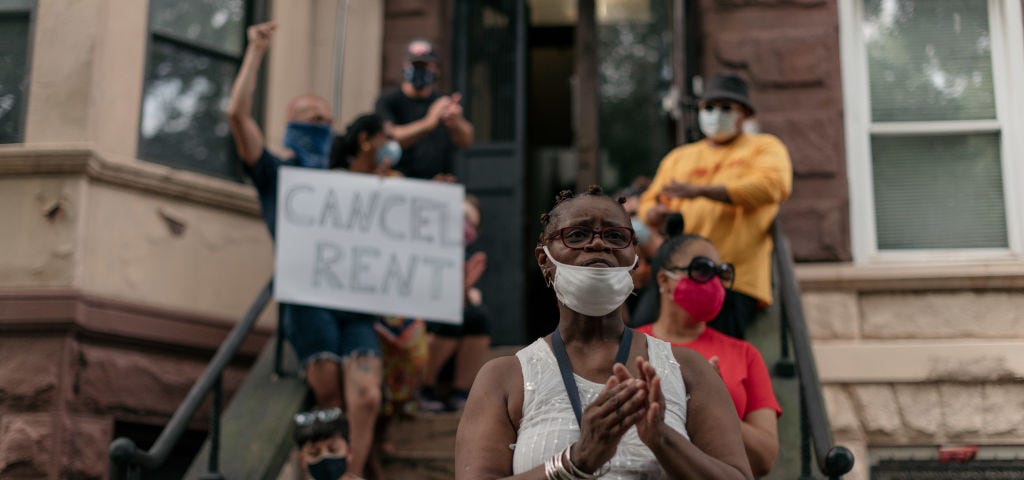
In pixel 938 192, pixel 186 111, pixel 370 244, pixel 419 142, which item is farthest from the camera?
pixel 186 111

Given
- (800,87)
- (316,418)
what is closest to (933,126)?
(800,87)

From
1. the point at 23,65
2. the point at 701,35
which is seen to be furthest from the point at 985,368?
the point at 23,65

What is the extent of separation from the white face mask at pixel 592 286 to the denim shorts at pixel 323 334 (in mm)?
3567

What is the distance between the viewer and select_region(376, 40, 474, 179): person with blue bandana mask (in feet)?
26.2

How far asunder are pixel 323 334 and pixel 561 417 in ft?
12.3

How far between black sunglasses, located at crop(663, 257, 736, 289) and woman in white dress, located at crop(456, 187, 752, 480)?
1.84m

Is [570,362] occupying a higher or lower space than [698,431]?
higher

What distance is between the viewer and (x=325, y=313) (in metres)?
6.74

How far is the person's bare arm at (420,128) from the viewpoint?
305 inches

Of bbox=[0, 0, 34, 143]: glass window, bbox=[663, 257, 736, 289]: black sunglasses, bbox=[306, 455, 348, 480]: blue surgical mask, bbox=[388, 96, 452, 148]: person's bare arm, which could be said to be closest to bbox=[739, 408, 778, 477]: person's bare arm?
bbox=[663, 257, 736, 289]: black sunglasses

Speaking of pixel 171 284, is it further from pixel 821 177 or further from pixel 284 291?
pixel 821 177

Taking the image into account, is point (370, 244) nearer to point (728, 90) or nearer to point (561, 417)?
point (728, 90)

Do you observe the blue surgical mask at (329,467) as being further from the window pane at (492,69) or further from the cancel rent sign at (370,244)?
the window pane at (492,69)

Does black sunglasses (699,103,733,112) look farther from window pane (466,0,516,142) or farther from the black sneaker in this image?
window pane (466,0,516,142)
